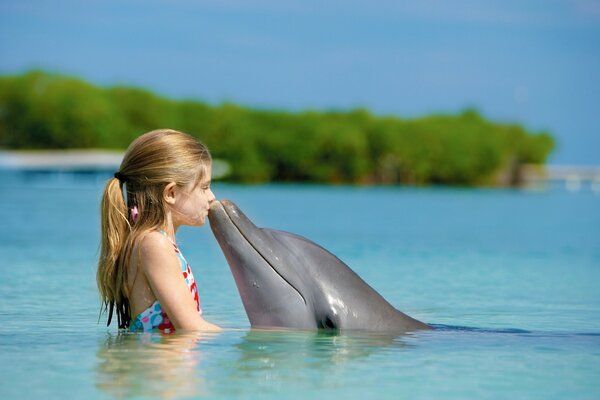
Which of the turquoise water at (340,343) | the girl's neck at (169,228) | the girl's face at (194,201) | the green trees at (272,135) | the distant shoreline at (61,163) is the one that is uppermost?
the green trees at (272,135)

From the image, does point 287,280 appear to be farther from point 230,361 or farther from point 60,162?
point 60,162

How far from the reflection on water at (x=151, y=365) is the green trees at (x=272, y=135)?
9340 cm

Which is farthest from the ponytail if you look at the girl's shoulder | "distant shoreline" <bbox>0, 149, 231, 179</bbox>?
"distant shoreline" <bbox>0, 149, 231, 179</bbox>

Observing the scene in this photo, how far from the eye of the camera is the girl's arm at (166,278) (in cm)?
596

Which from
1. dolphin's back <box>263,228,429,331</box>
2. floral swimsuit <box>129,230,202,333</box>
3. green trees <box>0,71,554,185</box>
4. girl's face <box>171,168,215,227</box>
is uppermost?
green trees <box>0,71,554,185</box>

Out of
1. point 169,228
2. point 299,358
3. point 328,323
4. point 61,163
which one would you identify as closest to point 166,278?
point 169,228

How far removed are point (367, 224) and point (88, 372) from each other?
928 inches

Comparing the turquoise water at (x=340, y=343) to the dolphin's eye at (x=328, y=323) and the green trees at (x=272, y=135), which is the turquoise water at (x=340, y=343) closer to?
the dolphin's eye at (x=328, y=323)

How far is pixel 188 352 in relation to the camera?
6.24m

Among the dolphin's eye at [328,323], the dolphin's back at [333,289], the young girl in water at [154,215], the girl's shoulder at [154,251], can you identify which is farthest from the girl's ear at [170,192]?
the dolphin's eye at [328,323]

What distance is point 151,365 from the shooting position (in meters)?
5.88

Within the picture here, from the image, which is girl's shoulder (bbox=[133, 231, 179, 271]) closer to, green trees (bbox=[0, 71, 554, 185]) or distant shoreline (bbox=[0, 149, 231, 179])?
distant shoreline (bbox=[0, 149, 231, 179])

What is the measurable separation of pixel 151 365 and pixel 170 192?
929mm

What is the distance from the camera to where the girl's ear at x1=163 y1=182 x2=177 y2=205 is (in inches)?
241
